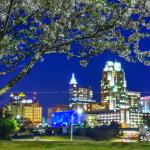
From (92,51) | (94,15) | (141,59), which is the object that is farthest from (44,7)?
(141,59)

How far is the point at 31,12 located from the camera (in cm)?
2581

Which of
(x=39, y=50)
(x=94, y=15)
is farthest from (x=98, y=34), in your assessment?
(x=39, y=50)

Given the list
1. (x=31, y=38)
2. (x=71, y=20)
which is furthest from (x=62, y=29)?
(x=31, y=38)

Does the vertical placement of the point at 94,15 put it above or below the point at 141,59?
above

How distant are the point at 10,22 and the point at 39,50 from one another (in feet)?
6.91

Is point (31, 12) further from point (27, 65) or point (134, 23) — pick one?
point (134, 23)

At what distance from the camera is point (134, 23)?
86.6 feet

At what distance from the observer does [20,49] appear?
28406 mm

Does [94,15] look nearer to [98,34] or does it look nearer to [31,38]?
[98,34]

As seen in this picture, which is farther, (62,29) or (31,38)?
(31,38)

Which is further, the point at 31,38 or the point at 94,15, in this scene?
the point at 31,38

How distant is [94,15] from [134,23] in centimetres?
225

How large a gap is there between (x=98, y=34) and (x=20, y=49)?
4.58 metres

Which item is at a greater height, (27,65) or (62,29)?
(62,29)
